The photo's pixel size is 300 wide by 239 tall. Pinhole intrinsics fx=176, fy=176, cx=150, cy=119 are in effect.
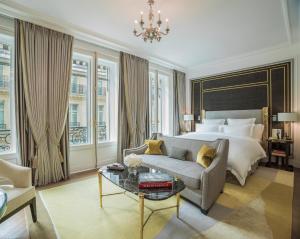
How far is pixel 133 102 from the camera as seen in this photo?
4.70m

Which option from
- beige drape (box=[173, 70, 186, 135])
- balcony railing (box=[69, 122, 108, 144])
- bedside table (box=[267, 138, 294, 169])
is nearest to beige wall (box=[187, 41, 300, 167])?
bedside table (box=[267, 138, 294, 169])

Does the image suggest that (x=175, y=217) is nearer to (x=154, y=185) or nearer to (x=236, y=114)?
(x=154, y=185)

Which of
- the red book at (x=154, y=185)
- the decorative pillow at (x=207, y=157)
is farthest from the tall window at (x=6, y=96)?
the decorative pillow at (x=207, y=157)

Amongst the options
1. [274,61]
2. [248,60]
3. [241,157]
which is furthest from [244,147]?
[248,60]

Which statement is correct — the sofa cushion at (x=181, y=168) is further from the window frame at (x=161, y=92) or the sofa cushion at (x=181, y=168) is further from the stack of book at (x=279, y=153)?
the stack of book at (x=279, y=153)

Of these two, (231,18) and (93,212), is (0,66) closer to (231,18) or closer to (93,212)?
(93,212)

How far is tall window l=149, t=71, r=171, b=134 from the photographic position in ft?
18.7

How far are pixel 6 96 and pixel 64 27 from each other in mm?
1661

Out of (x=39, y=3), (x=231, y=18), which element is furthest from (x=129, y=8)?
(x=231, y=18)

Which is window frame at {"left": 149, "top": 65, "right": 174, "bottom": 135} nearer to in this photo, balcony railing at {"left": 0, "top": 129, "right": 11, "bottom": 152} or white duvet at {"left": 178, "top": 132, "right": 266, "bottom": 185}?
white duvet at {"left": 178, "top": 132, "right": 266, "bottom": 185}

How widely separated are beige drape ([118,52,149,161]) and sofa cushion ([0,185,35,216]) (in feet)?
8.21

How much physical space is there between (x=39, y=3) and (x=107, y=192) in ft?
10.6

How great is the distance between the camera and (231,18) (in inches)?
126

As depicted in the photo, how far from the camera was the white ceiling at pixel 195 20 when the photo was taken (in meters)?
2.81
